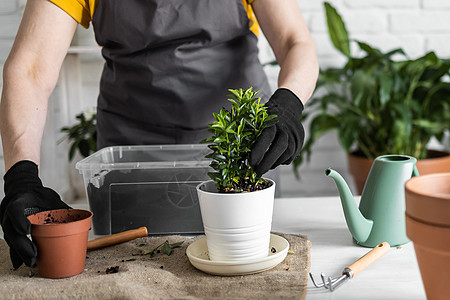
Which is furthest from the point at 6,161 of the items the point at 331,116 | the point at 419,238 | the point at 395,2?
the point at 395,2

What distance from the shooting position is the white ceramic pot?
2.57ft

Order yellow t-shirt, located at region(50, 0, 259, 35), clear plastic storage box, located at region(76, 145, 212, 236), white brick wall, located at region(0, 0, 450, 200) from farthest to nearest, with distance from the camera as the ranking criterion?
white brick wall, located at region(0, 0, 450, 200)
yellow t-shirt, located at region(50, 0, 259, 35)
clear plastic storage box, located at region(76, 145, 212, 236)

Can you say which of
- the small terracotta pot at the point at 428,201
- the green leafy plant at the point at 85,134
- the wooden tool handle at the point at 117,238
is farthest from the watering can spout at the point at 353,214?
the green leafy plant at the point at 85,134

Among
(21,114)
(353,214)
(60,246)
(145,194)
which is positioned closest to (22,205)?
(60,246)

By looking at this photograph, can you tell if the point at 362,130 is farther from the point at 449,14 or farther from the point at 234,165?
the point at 234,165

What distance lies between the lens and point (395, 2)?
7.66 feet

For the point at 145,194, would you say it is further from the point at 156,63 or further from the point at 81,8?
the point at 81,8

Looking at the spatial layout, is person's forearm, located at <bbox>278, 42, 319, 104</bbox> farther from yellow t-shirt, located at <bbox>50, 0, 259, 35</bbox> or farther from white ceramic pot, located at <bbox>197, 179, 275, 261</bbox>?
white ceramic pot, located at <bbox>197, 179, 275, 261</bbox>

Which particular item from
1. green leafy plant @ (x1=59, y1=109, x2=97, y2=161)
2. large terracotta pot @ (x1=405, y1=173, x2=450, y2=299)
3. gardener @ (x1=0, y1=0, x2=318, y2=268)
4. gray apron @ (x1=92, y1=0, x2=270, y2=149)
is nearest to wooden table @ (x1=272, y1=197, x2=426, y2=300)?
large terracotta pot @ (x1=405, y1=173, x2=450, y2=299)

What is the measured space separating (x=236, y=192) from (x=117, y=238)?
0.95 feet

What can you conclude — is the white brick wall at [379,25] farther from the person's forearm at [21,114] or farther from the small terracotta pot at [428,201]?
the small terracotta pot at [428,201]

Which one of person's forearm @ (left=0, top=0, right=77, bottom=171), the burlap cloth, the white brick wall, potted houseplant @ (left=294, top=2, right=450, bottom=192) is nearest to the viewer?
the burlap cloth

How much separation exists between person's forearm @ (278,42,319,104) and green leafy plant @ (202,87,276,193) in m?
0.33

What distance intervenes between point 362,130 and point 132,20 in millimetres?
1295
